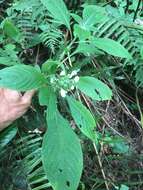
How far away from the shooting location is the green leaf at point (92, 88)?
4.48 ft

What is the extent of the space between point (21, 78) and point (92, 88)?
0.26 meters

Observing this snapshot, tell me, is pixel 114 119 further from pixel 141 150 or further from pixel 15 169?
pixel 15 169

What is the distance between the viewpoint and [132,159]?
7.66 feet

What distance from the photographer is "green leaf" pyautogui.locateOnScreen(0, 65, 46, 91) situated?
1213 mm

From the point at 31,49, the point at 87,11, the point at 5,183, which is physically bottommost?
the point at 5,183

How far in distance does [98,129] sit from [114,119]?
0.63 ft

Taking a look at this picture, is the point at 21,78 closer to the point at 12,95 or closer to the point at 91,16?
the point at 12,95

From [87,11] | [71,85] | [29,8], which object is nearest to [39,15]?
[29,8]

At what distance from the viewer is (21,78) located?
1.24 m

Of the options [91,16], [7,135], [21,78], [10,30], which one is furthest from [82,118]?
[10,30]

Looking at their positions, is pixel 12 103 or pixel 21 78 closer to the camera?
pixel 21 78

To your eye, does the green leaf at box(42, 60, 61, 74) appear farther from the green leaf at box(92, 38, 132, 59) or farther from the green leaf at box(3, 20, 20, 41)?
the green leaf at box(3, 20, 20, 41)

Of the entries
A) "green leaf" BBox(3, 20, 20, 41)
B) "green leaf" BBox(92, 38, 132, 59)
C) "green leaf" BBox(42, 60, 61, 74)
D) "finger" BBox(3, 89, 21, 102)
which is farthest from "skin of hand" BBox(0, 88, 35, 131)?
"green leaf" BBox(3, 20, 20, 41)

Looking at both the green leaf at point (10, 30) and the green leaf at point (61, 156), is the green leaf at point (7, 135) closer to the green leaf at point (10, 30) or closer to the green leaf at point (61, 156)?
the green leaf at point (10, 30)
